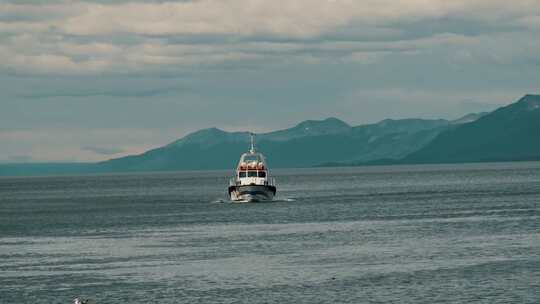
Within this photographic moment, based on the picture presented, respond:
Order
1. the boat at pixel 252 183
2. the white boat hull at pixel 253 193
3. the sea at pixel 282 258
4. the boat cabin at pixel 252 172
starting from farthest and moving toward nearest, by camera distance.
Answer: the white boat hull at pixel 253 193 < the boat at pixel 252 183 < the boat cabin at pixel 252 172 < the sea at pixel 282 258

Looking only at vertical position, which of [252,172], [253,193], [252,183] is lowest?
[253,193]

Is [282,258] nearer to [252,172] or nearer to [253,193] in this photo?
[252,172]

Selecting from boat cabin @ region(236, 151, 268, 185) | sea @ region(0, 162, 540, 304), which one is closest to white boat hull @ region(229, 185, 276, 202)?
boat cabin @ region(236, 151, 268, 185)

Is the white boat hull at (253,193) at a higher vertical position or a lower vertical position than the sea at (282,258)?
higher

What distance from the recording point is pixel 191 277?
76000mm

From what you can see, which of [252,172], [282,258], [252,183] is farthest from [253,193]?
[282,258]

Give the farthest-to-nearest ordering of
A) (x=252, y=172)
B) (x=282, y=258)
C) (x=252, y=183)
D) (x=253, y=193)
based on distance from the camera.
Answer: (x=252, y=183), (x=253, y=193), (x=252, y=172), (x=282, y=258)

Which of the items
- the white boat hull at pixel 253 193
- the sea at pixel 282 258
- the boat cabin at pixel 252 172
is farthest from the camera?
the white boat hull at pixel 253 193

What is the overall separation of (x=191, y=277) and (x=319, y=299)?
1414 cm

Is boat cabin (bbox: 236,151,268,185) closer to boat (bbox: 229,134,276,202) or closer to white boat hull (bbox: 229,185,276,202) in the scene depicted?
boat (bbox: 229,134,276,202)

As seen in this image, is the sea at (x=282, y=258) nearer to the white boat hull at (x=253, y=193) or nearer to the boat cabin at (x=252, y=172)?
the boat cabin at (x=252, y=172)

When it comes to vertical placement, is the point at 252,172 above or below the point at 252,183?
above

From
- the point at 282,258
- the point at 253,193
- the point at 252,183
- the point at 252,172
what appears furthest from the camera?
the point at 252,183

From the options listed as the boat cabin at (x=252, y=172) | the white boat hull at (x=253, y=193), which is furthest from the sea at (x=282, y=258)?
the white boat hull at (x=253, y=193)
